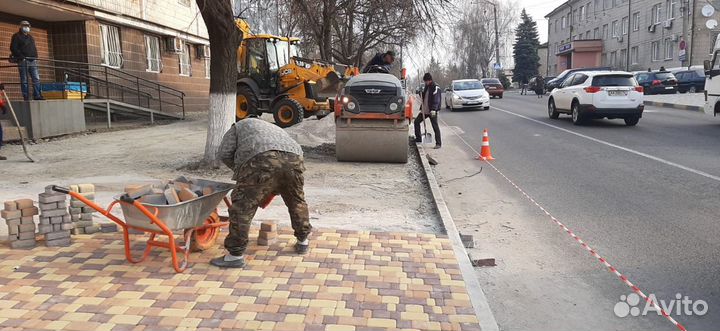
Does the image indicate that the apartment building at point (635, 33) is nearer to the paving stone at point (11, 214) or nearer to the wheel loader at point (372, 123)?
the wheel loader at point (372, 123)

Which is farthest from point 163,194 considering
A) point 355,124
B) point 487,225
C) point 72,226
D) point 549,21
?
point 549,21

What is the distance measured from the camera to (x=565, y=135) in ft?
47.4

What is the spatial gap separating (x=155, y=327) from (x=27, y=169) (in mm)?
7431

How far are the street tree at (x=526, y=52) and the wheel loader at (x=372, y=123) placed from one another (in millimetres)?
60347

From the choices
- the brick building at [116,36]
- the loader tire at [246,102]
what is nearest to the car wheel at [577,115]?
the loader tire at [246,102]

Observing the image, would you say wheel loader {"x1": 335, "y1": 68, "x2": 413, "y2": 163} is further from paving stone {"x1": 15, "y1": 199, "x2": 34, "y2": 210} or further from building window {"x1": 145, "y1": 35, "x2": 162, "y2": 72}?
building window {"x1": 145, "y1": 35, "x2": 162, "y2": 72}

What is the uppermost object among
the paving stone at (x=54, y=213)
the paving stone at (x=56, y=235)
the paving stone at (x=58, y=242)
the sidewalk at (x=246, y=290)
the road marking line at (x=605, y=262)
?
the paving stone at (x=54, y=213)

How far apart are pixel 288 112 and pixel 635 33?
46097mm

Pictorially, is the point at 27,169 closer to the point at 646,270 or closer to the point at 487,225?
the point at 487,225

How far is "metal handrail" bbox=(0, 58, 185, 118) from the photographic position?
1653 cm

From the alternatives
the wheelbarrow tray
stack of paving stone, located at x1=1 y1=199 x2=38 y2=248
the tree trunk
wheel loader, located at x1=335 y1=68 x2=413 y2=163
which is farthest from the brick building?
the wheelbarrow tray

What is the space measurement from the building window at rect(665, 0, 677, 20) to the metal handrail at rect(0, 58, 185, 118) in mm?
40818

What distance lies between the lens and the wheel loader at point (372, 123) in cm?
1020

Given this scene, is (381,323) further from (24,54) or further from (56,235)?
(24,54)
